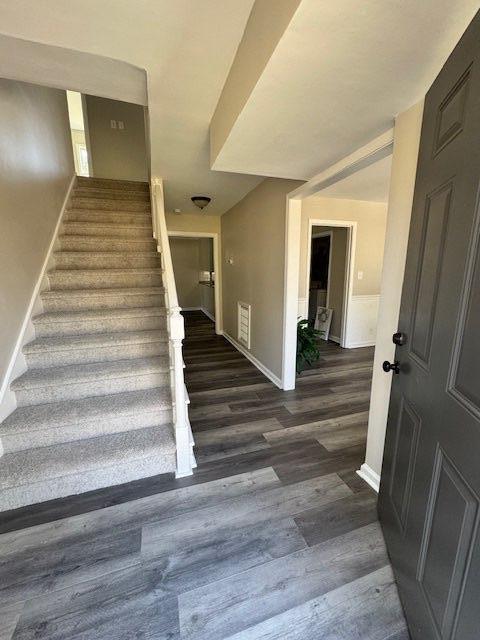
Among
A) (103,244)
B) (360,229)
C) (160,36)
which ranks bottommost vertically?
(103,244)

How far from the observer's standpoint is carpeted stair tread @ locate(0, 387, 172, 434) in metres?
1.76

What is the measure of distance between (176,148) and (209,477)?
252 cm

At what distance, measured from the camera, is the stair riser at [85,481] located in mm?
1570

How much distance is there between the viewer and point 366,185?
10.1ft

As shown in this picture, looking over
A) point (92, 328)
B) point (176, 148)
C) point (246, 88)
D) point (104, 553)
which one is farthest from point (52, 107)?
point (104, 553)

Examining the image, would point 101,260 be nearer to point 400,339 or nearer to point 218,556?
point 218,556

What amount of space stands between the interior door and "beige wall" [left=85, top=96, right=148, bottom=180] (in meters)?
5.56

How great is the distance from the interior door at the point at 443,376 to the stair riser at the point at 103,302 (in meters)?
2.21

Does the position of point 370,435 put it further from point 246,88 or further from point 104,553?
point 246,88

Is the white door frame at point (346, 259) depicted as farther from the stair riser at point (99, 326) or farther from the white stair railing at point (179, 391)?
the white stair railing at point (179, 391)

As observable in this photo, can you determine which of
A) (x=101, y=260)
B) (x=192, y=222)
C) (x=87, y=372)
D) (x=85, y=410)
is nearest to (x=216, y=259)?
(x=192, y=222)

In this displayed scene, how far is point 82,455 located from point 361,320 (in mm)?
4157

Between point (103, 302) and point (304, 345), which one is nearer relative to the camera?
point (103, 302)

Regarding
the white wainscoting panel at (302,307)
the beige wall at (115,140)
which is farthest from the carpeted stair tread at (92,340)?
the beige wall at (115,140)
